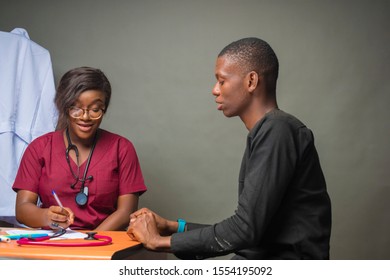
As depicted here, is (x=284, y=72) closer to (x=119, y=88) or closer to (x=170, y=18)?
(x=170, y=18)

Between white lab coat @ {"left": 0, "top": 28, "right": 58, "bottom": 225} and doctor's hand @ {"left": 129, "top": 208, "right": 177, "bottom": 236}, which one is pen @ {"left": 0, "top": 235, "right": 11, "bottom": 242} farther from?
white lab coat @ {"left": 0, "top": 28, "right": 58, "bottom": 225}

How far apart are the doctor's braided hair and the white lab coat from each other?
40 centimetres

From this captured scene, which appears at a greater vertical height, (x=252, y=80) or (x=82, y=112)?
(x=252, y=80)

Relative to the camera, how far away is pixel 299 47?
12.5ft

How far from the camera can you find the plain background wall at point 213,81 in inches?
150

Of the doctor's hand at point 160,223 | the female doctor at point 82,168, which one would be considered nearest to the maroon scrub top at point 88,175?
the female doctor at point 82,168

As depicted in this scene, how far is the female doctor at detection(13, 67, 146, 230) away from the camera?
2.74 meters

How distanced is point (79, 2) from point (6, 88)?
1.04 meters

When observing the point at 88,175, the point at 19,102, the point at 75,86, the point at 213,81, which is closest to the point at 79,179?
the point at 88,175

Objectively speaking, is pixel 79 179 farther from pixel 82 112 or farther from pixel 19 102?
pixel 19 102

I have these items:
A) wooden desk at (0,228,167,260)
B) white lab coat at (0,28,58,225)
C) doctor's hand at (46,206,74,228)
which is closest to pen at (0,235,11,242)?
wooden desk at (0,228,167,260)

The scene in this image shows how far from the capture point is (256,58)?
194cm

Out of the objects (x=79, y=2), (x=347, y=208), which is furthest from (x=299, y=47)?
(x=79, y=2)

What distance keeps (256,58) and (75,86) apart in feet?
4.04
